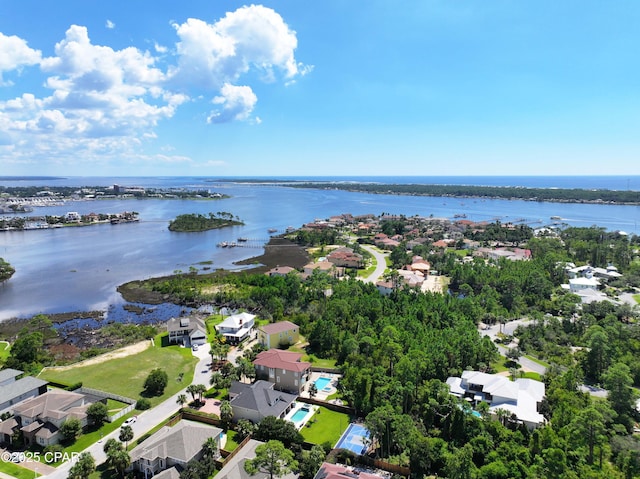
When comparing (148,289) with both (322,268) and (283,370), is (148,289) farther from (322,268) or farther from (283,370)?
(283,370)

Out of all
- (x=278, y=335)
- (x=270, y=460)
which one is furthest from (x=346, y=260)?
(x=270, y=460)

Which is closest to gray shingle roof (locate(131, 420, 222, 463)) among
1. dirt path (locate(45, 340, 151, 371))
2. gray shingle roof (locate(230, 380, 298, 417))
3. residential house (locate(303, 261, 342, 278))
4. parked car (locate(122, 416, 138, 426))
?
gray shingle roof (locate(230, 380, 298, 417))

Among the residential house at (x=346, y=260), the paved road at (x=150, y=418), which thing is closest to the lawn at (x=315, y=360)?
the paved road at (x=150, y=418)

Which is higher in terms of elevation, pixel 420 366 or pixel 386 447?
pixel 420 366

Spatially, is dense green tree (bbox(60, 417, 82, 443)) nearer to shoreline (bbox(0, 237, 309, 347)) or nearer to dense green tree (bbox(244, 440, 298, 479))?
dense green tree (bbox(244, 440, 298, 479))

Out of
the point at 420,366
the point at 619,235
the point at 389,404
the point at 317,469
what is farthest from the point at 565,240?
the point at 317,469

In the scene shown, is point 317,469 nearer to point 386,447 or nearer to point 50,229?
point 386,447
